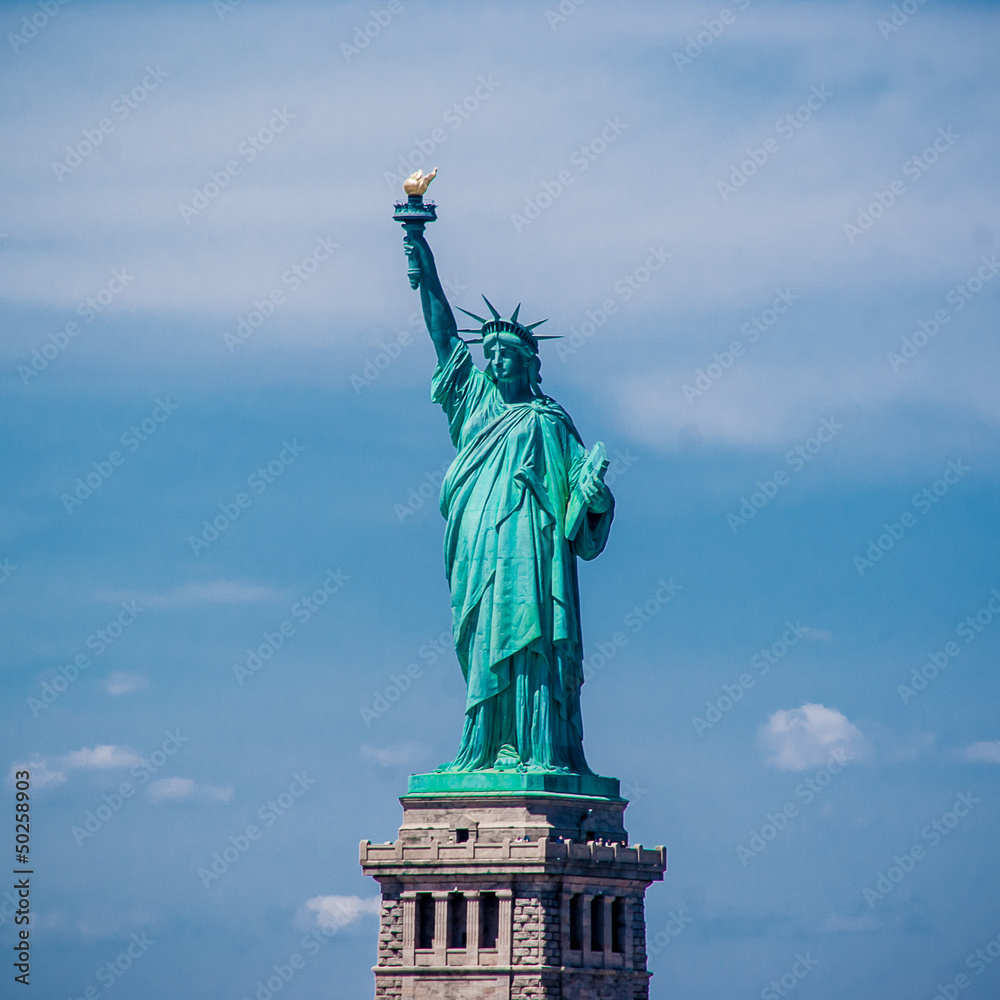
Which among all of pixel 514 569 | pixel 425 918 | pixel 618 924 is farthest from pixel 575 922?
pixel 514 569

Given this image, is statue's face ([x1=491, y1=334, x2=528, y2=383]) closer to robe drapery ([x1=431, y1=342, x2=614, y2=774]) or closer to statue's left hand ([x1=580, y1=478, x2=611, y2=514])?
robe drapery ([x1=431, y1=342, x2=614, y2=774])

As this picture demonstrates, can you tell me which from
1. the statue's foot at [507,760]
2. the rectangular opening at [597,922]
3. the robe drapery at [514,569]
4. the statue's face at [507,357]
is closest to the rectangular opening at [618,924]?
the rectangular opening at [597,922]

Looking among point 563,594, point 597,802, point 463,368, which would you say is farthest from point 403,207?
point 597,802

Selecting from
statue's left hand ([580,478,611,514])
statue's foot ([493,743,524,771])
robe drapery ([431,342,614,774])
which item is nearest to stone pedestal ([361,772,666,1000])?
statue's foot ([493,743,524,771])

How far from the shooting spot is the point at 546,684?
6347 cm

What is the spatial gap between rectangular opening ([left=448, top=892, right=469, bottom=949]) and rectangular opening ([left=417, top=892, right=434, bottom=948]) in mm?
429

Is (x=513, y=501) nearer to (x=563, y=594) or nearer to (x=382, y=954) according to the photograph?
(x=563, y=594)

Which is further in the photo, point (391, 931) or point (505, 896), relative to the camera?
point (391, 931)

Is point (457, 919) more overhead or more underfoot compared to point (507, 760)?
more underfoot

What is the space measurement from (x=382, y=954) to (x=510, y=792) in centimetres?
393

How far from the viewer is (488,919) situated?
2459 inches

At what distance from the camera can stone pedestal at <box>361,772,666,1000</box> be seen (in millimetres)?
61875

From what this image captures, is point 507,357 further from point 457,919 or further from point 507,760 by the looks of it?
point 457,919

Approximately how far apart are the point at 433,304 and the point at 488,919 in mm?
11966
